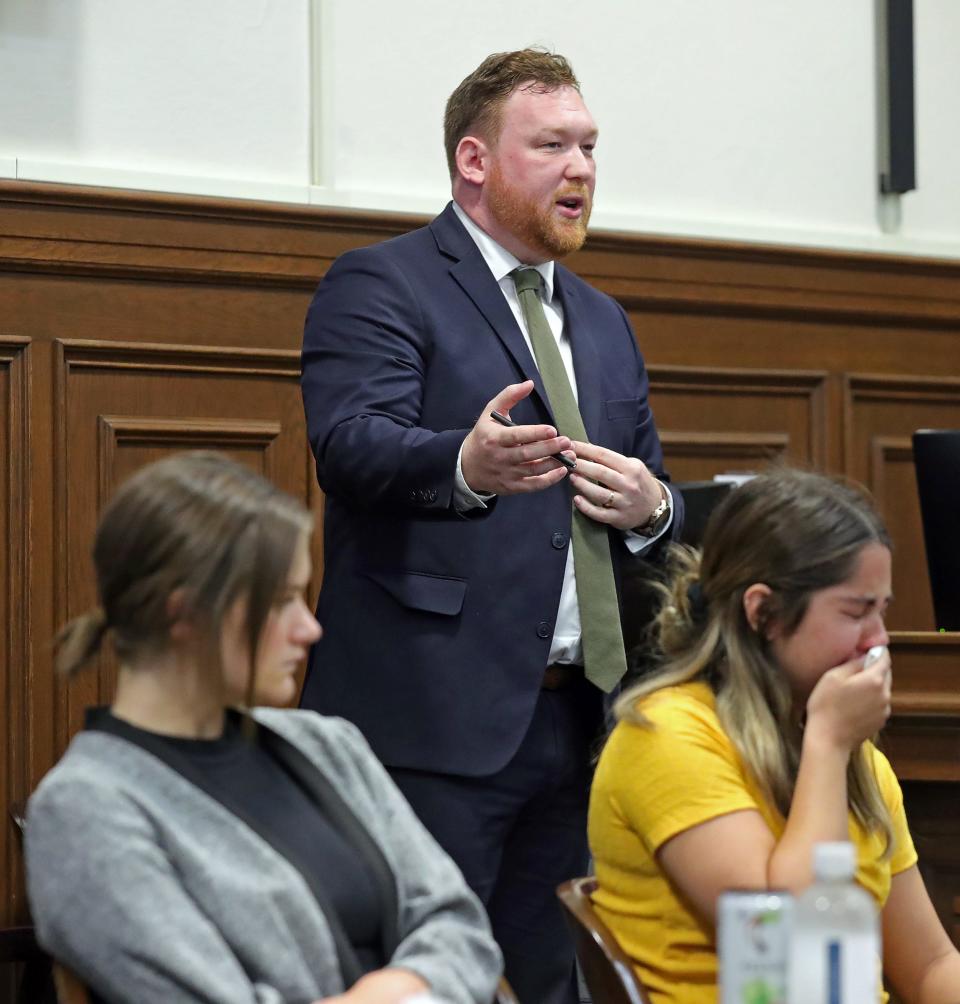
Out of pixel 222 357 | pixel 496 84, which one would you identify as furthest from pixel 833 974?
pixel 222 357

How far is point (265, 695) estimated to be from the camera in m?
1.53

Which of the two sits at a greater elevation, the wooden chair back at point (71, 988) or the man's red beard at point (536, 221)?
the man's red beard at point (536, 221)

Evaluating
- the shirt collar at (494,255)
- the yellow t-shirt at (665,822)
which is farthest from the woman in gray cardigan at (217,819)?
the shirt collar at (494,255)

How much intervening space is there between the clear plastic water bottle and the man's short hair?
1651 mm

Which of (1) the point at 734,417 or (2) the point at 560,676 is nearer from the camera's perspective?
(2) the point at 560,676

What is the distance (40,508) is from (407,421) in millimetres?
1182

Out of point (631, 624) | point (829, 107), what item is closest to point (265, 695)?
point (631, 624)

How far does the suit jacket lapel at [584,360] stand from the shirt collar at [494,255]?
0.16 feet

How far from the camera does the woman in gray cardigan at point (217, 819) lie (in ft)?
4.53

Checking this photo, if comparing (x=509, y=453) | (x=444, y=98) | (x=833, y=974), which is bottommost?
(x=833, y=974)

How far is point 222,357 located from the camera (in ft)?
11.3

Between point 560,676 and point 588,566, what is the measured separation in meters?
0.17

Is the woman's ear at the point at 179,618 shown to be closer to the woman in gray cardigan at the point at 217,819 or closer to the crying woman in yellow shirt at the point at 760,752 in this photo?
the woman in gray cardigan at the point at 217,819

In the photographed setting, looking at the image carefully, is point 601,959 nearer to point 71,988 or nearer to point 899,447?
point 71,988
